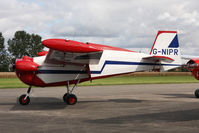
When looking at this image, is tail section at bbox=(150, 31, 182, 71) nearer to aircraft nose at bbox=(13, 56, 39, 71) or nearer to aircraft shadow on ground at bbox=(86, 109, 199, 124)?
aircraft shadow on ground at bbox=(86, 109, 199, 124)

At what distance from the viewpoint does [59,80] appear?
11617 mm

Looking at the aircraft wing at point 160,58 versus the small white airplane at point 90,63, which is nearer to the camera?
the small white airplane at point 90,63

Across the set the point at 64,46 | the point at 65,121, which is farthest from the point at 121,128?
the point at 64,46

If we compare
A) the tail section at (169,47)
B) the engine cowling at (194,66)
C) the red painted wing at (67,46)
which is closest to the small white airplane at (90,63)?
the tail section at (169,47)

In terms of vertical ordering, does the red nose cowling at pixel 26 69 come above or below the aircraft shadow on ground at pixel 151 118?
above

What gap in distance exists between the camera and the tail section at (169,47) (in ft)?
42.3

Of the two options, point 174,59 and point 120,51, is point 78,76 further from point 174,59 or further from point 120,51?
point 174,59

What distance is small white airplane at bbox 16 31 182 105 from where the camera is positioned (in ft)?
36.1

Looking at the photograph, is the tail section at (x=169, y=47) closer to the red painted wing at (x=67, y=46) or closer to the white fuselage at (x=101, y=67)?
the white fuselage at (x=101, y=67)

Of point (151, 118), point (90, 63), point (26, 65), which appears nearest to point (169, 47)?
point (90, 63)

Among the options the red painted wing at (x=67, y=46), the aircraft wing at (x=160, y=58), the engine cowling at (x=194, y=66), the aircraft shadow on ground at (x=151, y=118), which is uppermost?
the red painted wing at (x=67, y=46)

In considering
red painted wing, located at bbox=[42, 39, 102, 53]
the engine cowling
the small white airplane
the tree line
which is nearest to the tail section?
the small white airplane

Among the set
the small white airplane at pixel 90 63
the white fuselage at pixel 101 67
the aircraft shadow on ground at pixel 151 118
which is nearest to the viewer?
the aircraft shadow on ground at pixel 151 118

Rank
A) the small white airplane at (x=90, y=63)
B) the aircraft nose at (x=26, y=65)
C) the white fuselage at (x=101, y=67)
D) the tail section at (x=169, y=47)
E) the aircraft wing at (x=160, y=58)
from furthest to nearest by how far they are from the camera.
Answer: the tail section at (x=169, y=47)
the aircraft wing at (x=160, y=58)
the white fuselage at (x=101, y=67)
the small white airplane at (x=90, y=63)
the aircraft nose at (x=26, y=65)
